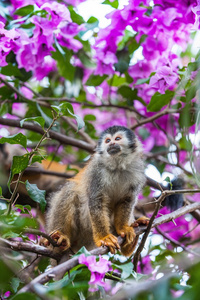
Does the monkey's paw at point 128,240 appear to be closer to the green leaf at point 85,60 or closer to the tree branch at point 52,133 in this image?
the tree branch at point 52,133

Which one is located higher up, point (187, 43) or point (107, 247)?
point (187, 43)

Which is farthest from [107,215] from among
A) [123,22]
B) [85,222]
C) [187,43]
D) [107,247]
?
[187,43]

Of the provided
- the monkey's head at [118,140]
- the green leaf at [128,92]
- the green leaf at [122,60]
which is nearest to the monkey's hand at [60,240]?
the monkey's head at [118,140]

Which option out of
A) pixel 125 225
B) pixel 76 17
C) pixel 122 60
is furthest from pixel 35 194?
pixel 76 17

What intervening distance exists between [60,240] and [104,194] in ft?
1.70

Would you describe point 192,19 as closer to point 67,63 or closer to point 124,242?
point 67,63

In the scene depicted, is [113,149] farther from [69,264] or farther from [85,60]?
[69,264]

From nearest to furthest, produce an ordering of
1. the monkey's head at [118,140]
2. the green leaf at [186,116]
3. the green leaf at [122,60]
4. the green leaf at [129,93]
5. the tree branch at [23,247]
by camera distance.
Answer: the green leaf at [186,116]
the tree branch at [23,247]
the monkey's head at [118,140]
the green leaf at [122,60]
the green leaf at [129,93]

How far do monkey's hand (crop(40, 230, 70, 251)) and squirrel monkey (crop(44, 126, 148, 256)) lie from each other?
0.01 m

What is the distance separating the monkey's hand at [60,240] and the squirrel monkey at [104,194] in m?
0.01

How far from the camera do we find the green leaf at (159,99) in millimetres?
3152

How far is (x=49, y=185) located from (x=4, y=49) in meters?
2.14

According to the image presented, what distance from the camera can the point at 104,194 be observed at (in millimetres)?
3168

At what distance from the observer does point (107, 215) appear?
310 centimetres
